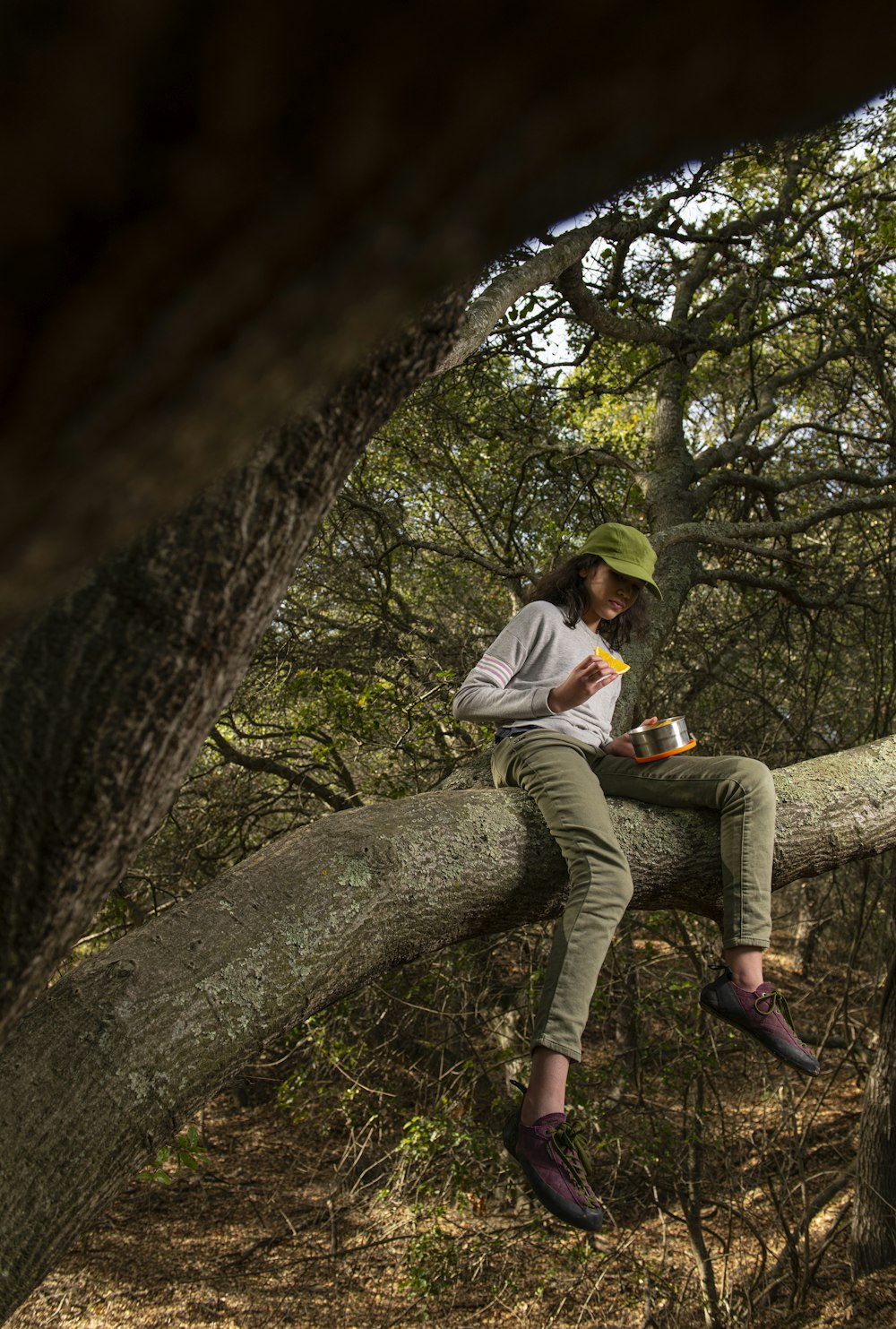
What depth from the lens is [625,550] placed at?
3.39 m

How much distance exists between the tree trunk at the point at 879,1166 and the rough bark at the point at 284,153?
19.0 ft

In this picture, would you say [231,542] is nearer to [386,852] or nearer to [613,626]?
[386,852]

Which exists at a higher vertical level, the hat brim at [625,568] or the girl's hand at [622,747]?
the hat brim at [625,568]

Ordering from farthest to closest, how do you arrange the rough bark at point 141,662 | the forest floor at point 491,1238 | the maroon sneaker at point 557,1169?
the forest floor at point 491,1238 < the maroon sneaker at point 557,1169 < the rough bark at point 141,662

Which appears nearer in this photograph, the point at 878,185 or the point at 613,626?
the point at 613,626

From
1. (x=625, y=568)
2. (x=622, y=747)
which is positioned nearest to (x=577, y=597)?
(x=625, y=568)

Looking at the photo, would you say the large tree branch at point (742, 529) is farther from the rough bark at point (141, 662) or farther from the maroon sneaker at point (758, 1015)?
the rough bark at point (141, 662)

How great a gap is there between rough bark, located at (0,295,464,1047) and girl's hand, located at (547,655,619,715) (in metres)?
1.68

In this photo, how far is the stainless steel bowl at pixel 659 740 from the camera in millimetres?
3066

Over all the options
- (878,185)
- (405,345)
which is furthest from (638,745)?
(878,185)

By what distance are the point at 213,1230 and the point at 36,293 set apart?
8487 millimetres

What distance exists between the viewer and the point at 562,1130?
2588 mm

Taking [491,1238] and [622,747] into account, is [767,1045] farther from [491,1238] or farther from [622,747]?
[491,1238]

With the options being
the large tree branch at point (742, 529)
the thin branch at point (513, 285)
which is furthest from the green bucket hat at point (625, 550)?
the large tree branch at point (742, 529)
